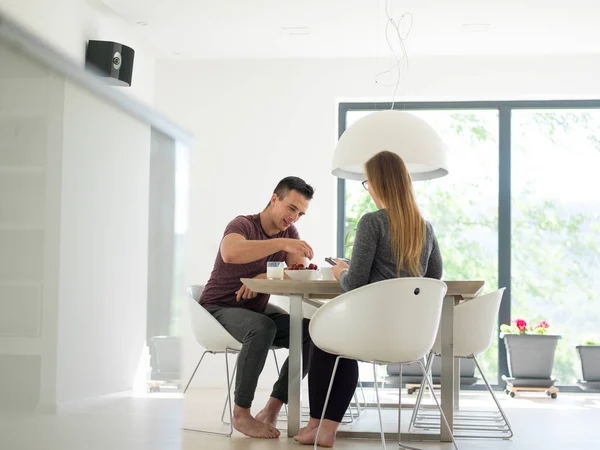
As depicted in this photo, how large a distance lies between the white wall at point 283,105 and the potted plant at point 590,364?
1.94 metres

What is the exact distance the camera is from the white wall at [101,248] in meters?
0.72

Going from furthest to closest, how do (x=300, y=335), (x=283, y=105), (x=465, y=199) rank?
(x=465, y=199) < (x=283, y=105) < (x=300, y=335)

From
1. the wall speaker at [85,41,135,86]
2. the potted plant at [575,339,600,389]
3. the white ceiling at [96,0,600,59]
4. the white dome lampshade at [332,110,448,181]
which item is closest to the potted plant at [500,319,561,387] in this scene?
the potted plant at [575,339,600,389]

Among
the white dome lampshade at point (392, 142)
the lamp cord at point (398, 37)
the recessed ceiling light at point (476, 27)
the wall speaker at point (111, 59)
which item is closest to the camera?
the white dome lampshade at point (392, 142)

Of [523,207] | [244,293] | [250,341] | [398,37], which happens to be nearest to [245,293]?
[244,293]

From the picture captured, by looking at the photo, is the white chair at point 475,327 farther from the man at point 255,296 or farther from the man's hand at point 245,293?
the man's hand at point 245,293

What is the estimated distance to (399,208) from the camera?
2977mm

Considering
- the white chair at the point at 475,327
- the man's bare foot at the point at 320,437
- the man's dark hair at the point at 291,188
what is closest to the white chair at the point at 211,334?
the man's bare foot at the point at 320,437

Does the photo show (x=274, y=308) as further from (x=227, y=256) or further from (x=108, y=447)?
(x=108, y=447)

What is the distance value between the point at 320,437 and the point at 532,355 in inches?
124

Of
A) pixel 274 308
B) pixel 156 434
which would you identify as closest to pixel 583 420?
pixel 274 308

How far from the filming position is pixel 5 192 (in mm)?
619

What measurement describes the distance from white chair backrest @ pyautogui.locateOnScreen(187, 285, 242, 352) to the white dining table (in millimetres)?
279

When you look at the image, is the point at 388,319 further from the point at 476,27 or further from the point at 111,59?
the point at 476,27
